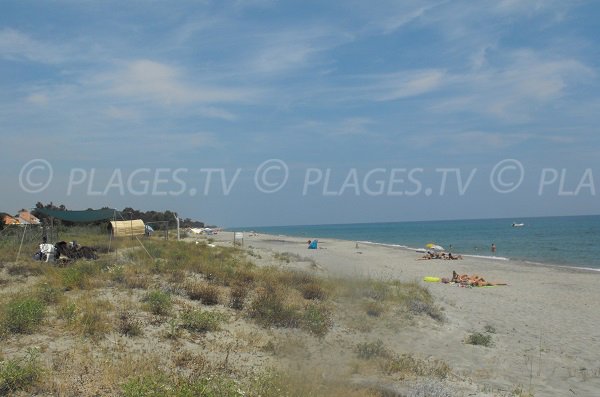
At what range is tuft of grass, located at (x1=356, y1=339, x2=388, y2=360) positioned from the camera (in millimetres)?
8102

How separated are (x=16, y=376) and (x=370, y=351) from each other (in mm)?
4976

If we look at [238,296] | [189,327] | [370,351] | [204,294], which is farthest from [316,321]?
[204,294]

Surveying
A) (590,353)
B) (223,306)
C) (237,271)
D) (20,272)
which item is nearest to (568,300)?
(590,353)

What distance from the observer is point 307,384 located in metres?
6.01

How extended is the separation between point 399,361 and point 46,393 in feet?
15.9

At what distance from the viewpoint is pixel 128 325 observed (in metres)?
8.17

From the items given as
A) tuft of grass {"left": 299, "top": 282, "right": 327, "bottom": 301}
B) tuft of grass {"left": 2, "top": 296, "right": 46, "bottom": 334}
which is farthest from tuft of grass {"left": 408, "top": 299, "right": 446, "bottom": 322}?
tuft of grass {"left": 2, "top": 296, "right": 46, "bottom": 334}

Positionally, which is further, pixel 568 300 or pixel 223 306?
pixel 568 300

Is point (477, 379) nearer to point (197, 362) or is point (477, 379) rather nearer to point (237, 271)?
point (197, 362)

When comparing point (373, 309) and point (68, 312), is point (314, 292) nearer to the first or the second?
point (373, 309)

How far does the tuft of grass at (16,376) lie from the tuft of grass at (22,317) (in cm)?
Result: 179

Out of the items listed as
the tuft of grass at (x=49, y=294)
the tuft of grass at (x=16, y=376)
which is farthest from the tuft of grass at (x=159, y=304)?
the tuft of grass at (x=16, y=376)

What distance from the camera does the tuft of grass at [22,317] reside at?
7672mm

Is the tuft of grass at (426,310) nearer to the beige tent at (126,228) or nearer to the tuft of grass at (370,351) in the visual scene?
the tuft of grass at (370,351)
